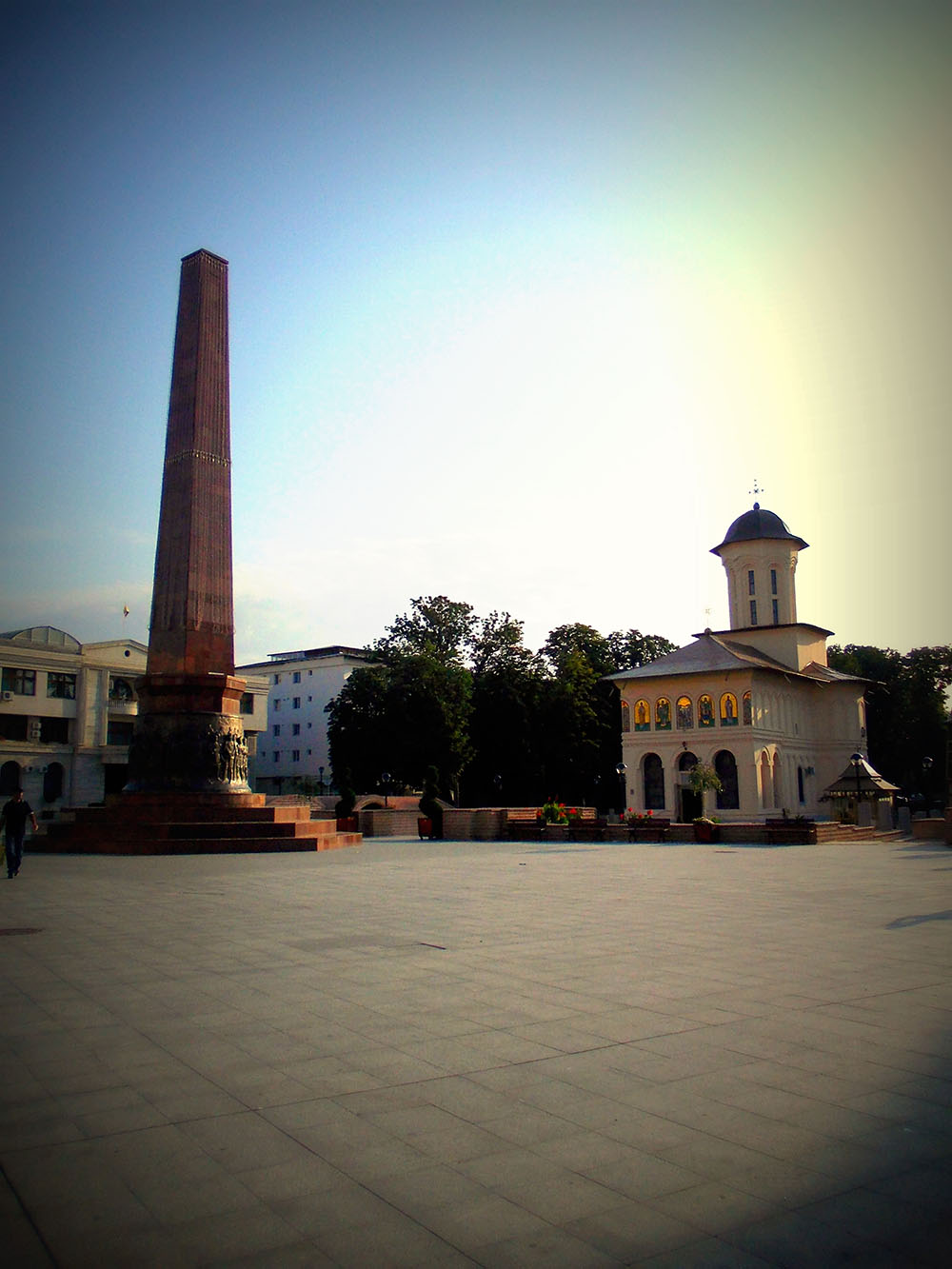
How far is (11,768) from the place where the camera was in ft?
162

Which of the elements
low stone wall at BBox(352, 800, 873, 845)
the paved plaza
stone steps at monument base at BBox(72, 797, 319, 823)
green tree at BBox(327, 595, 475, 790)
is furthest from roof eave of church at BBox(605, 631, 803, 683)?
the paved plaza

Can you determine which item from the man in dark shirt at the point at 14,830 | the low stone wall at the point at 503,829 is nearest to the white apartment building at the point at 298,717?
the low stone wall at the point at 503,829

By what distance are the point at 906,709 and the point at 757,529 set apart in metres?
16.2

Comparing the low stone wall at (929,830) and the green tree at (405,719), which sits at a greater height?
the green tree at (405,719)

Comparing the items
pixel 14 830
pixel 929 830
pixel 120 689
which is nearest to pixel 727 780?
pixel 929 830

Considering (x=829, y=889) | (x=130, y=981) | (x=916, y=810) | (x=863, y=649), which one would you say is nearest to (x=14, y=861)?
(x=130, y=981)

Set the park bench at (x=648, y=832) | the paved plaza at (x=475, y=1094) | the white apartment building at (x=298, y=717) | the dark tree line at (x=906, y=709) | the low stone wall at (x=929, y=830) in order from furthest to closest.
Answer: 1. the white apartment building at (x=298, y=717)
2. the dark tree line at (x=906, y=709)
3. the park bench at (x=648, y=832)
4. the low stone wall at (x=929, y=830)
5. the paved plaza at (x=475, y=1094)

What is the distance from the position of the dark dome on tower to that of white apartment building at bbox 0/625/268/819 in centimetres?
3432

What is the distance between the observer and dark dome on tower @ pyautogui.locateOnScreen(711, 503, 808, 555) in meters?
58.8

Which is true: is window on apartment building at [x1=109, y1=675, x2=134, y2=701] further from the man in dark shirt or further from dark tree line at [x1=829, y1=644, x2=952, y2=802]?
dark tree line at [x1=829, y1=644, x2=952, y2=802]

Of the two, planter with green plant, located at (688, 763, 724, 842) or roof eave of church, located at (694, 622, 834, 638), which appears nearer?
planter with green plant, located at (688, 763, 724, 842)

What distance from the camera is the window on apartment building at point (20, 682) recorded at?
49406 millimetres

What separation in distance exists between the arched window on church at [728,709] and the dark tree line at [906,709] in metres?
15.7

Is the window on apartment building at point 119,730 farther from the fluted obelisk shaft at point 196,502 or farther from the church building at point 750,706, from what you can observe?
the fluted obelisk shaft at point 196,502
